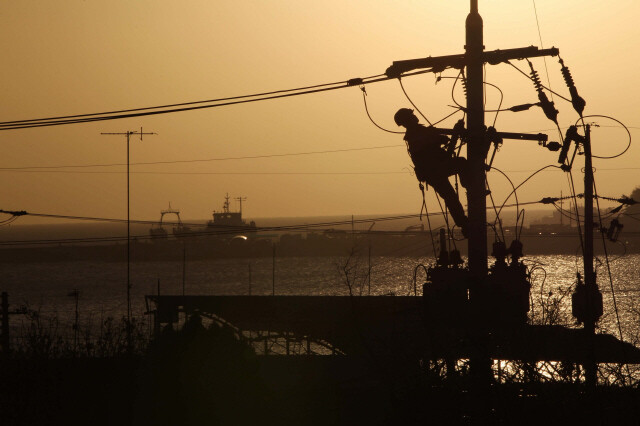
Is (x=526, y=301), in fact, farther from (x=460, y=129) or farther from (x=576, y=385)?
(x=460, y=129)

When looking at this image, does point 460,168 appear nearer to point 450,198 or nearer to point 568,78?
point 450,198

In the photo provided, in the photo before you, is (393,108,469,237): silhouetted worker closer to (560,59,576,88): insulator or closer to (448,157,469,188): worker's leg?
(448,157,469,188): worker's leg

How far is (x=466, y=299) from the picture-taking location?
41.2 feet

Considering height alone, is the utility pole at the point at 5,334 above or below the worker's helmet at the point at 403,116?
below

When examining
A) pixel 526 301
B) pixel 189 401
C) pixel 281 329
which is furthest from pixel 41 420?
pixel 281 329

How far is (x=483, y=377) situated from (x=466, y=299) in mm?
1581

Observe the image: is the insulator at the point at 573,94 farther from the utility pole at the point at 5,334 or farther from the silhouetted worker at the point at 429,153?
the utility pole at the point at 5,334

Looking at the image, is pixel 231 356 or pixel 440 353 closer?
pixel 440 353

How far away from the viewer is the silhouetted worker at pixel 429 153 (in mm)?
12898

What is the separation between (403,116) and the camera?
12.9m

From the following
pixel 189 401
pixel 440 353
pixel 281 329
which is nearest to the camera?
pixel 440 353

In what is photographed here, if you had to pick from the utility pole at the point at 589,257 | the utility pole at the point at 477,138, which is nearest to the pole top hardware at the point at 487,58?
the utility pole at the point at 477,138

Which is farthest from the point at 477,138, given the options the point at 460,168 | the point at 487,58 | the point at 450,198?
the point at 487,58

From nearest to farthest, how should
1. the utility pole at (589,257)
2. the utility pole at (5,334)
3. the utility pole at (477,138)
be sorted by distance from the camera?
the utility pole at (477,138) → the utility pole at (5,334) → the utility pole at (589,257)
